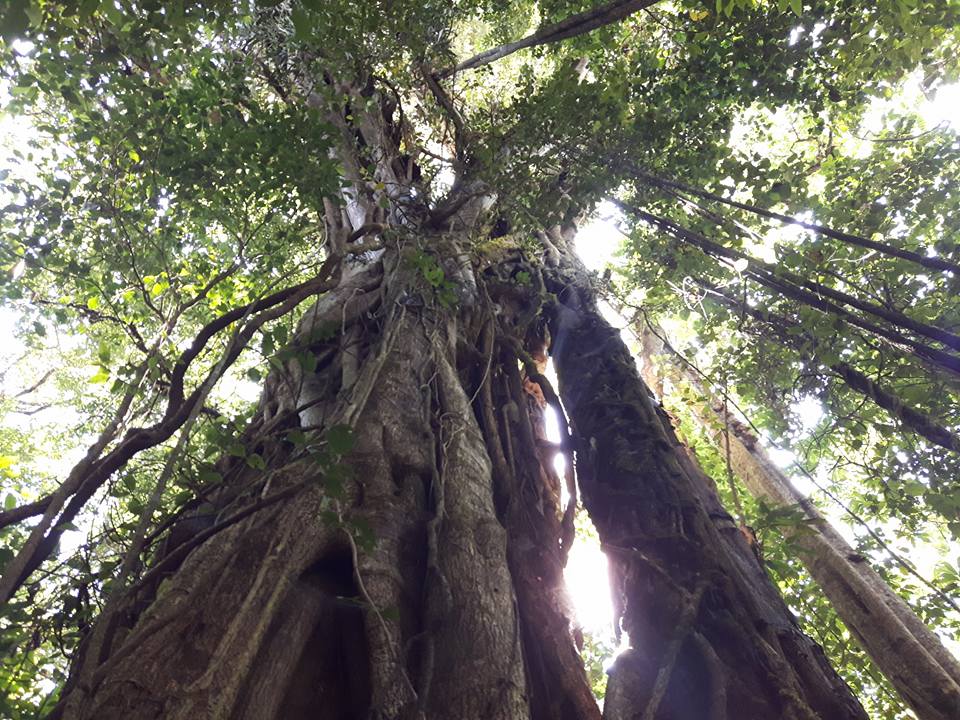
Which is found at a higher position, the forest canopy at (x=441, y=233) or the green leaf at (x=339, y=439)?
the forest canopy at (x=441, y=233)

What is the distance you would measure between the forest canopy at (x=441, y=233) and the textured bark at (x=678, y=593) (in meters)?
0.26

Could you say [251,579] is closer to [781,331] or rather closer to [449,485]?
[449,485]

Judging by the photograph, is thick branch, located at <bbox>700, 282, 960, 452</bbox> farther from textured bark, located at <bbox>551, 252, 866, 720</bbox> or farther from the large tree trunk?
the large tree trunk

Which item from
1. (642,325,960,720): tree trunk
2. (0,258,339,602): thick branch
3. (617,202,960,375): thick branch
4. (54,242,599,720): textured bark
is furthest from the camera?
(617,202,960,375): thick branch

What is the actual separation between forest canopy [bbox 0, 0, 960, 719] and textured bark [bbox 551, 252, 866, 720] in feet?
0.87

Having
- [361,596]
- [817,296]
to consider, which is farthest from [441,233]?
[361,596]

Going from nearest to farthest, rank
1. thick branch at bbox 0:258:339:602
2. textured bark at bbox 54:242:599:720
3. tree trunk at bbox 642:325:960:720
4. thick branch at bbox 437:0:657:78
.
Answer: thick branch at bbox 0:258:339:602
textured bark at bbox 54:242:599:720
tree trunk at bbox 642:325:960:720
thick branch at bbox 437:0:657:78

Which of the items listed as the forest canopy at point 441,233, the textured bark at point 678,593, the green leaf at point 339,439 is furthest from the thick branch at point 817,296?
the green leaf at point 339,439

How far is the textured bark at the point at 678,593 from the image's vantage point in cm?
198

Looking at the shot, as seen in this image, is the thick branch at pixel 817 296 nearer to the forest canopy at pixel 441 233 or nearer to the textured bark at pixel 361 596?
the forest canopy at pixel 441 233

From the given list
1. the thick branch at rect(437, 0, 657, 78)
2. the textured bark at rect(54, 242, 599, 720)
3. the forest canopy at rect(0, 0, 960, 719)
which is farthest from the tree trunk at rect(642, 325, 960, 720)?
the thick branch at rect(437, 0, 657, 78)

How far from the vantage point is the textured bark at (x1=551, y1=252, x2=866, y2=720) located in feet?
6.51

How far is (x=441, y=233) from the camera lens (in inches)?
172

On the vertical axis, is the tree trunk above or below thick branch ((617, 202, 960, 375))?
below
